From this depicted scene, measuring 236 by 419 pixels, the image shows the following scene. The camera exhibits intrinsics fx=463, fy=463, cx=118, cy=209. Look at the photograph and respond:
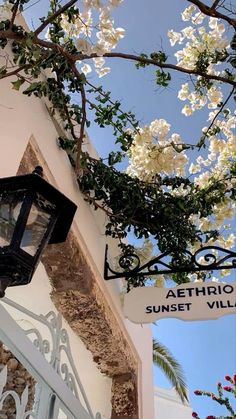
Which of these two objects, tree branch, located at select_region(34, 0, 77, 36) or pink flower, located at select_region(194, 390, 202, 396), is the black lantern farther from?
pink flower, located at select_region(194, 390, 202, 396)

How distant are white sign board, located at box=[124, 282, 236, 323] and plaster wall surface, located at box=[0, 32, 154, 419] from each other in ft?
2.33

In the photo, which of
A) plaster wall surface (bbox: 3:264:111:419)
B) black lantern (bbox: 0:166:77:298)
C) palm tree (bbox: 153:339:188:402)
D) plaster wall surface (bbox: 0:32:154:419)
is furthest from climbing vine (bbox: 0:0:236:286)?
palm tree (bbox: 153:339:188:402)

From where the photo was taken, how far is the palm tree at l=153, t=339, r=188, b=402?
8.31 metres

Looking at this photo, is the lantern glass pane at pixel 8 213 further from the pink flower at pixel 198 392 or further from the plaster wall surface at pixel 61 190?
the pink flower at pixel 198 392

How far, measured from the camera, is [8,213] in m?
1.48

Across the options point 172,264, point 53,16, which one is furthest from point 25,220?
point 172,264

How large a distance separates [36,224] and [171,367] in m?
7.64

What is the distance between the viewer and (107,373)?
3783 mm

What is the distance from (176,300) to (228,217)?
52.4 inches

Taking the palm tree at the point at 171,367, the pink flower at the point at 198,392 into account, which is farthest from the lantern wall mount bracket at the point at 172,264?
the palm tree at the point at 171,367

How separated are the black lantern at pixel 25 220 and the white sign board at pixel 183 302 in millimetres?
1137

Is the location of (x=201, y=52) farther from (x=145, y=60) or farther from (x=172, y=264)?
(x=172, y=264)

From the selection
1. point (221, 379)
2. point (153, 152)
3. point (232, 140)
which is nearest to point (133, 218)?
point (153, 152)

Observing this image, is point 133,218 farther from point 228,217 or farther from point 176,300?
point 176,300
